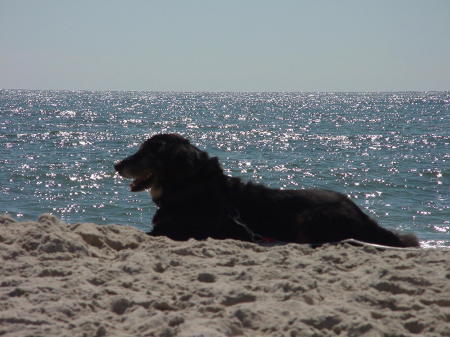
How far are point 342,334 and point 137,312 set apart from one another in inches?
43.0

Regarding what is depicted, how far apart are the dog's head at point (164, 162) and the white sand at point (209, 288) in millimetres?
1361

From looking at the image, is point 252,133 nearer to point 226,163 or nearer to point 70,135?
point 70,135

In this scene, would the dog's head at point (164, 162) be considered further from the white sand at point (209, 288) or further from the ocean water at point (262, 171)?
the ocean water at point (262, 171)

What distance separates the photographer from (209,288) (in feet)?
13.3

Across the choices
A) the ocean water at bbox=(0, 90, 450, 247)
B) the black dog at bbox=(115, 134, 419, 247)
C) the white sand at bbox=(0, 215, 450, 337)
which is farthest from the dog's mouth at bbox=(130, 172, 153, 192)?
the ocean water at bbox=(0, 90, 450, 247)

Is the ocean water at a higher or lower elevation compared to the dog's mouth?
lower

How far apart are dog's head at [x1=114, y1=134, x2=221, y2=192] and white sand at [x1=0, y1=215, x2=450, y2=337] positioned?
4.47 feet

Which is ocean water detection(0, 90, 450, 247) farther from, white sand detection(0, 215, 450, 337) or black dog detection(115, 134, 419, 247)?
white sand detection(0, 215, 450, 337)

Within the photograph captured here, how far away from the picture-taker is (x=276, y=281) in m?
4.20

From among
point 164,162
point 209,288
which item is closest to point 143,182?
point 164,162

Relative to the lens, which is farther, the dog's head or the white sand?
the dog's head

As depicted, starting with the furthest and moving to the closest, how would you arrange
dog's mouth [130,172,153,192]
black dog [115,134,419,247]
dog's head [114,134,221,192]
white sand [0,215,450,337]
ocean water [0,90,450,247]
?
ocean water [0,90,450,247] → dog's mouth [130,172,153,192] → dog's head [114,134,221,192] → black dog [115,134,419,247] → white sand [0,215,450,337]

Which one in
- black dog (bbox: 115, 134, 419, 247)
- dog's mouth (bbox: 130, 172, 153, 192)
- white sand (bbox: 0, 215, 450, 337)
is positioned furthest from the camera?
dog's mouth (bbox: 130, 172, 153, 192)

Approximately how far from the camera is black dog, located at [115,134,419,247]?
20.2 ft
